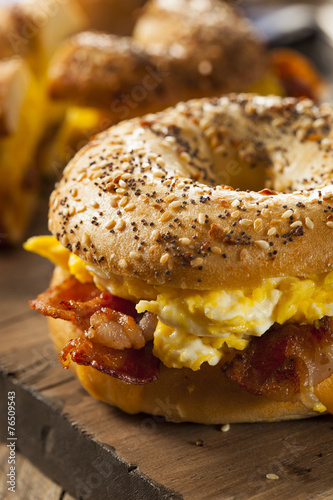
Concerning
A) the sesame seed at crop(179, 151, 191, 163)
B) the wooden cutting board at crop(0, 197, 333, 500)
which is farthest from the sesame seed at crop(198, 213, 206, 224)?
the wooden cutting board at crop(0, 197, 333, 500)

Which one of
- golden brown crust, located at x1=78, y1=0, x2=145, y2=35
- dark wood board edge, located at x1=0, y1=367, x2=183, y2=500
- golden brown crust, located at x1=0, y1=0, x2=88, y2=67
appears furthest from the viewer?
golden brown crust, located at x1=78, y1=0, x2=145, y2=35

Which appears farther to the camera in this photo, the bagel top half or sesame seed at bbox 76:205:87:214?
sesame seed at bbox 76:205:87:214

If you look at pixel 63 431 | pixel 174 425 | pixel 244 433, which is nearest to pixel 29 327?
pixel 63 431

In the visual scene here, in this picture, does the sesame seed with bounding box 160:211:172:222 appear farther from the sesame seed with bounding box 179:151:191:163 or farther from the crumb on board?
the crumb on board

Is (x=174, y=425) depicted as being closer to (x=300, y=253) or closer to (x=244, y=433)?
(x=244, y=433)

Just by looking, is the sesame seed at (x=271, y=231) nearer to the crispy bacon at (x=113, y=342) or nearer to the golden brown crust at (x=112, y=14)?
the crispy bacon at (x=113, y=342)

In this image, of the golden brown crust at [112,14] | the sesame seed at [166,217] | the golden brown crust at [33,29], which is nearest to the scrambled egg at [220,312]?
the sesame seed at [166,217]

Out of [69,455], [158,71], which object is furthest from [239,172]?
[158,71]
